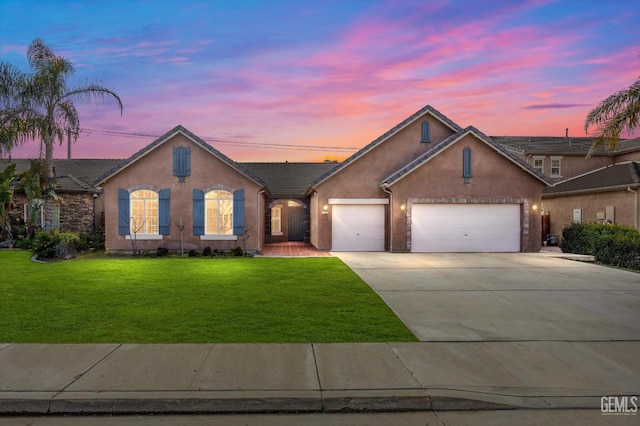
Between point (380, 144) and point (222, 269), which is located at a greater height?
point (380, 144)

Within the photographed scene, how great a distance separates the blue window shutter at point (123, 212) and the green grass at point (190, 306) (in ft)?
14.6

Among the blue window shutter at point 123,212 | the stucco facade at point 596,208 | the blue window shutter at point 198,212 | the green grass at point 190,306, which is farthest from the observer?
the stucco facade at point 596,208

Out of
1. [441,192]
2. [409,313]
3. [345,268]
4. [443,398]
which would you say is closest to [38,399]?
[443,398]

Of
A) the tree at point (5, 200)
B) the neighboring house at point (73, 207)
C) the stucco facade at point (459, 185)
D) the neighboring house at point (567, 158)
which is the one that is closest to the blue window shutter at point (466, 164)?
the stucco facade at point (459, 185)

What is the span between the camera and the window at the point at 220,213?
18078 millimetres

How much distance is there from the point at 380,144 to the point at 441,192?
12.2 ft

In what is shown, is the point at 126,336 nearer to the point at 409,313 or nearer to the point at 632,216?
the point at 409,313

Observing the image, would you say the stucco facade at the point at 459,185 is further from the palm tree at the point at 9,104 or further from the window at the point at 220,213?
the palm tree at the point at 9,104

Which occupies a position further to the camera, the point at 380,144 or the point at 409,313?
the point at 380,144

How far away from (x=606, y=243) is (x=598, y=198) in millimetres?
7454

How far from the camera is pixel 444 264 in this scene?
48.0 feet

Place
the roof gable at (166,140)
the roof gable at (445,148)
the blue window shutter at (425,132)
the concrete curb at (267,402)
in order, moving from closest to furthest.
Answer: the concrete curb at (267,402), the roof gable at (166,140), the roof gable at (445,148), the blue window shutter at (425,132)

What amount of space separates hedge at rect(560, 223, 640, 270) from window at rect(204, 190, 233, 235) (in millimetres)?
15470

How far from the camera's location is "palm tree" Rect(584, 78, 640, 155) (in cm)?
1180
